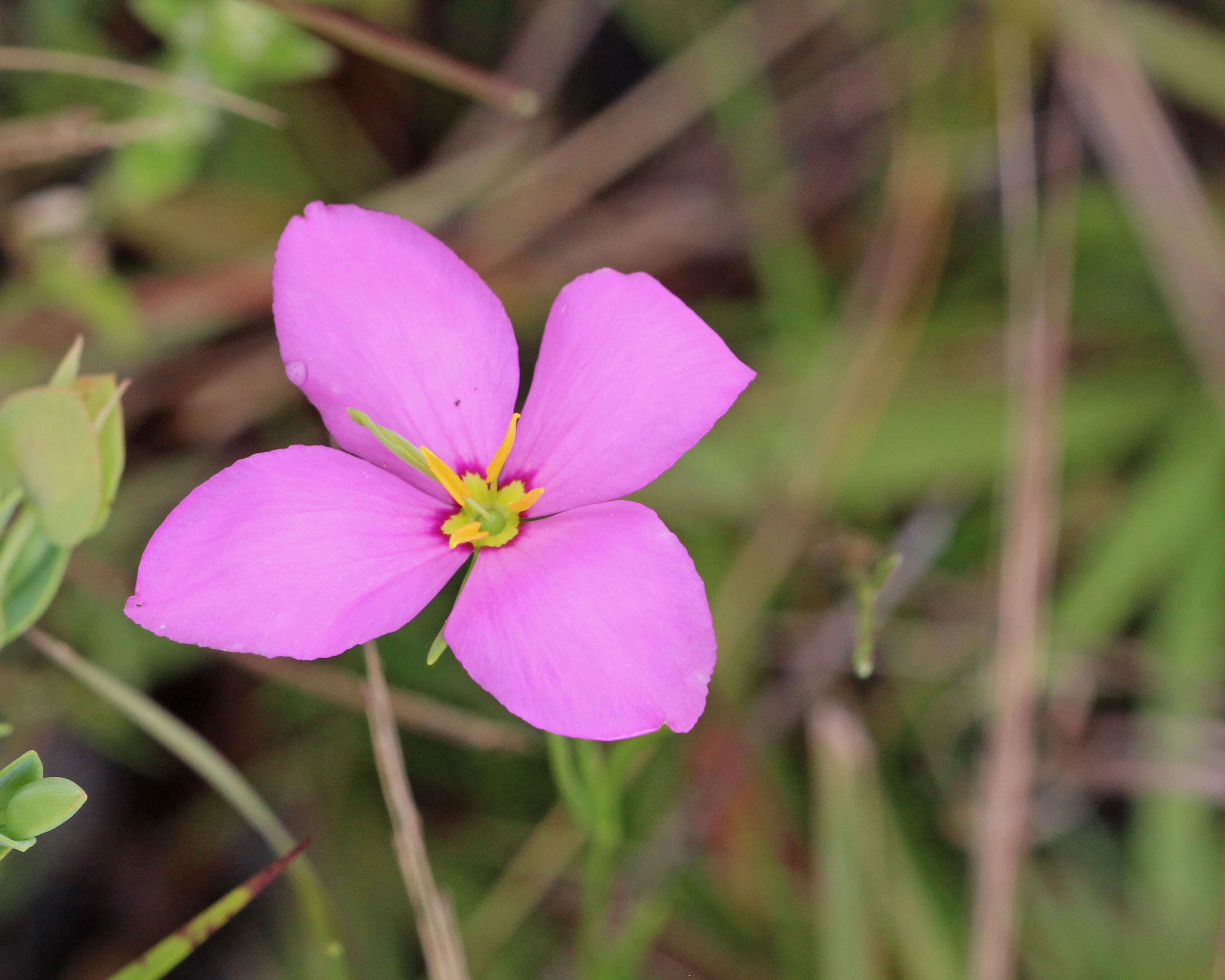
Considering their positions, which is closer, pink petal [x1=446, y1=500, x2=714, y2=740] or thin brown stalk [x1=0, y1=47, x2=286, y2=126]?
pink petal [x1=446, y1=500, x2=714, y2=740]

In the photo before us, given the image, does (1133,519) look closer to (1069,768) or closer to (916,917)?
(1069,768)

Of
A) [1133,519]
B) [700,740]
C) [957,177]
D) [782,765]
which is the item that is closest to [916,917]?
[782,765]

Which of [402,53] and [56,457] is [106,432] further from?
[402,53]

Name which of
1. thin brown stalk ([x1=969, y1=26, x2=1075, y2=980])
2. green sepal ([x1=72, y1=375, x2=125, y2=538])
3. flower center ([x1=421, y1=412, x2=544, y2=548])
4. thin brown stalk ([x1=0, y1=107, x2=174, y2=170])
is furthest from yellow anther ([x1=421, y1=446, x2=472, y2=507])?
thin brown stalk ([x1=969, y1=26, x2=1075, y2=980])

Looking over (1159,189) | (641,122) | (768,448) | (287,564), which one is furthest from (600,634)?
(1159,189)

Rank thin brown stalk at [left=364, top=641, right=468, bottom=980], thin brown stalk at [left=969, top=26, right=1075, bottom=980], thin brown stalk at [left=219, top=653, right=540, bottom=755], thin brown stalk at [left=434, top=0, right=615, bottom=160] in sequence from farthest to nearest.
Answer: thin brown stalk at [left=434, top=0, right=615, bottom=160] → thin brown stalk at [left=969, top=26, right=1075, bottom=980] → thin brown stalk at [left=219, top=653, right=540, bottom=755] → thin brown stalk at [left=364, top=641, right=468, bottom=980]

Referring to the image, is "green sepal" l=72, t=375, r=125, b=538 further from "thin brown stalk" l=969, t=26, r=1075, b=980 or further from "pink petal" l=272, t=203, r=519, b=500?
"thin brown stalk" l=969, t=26, r=1075, b=980
